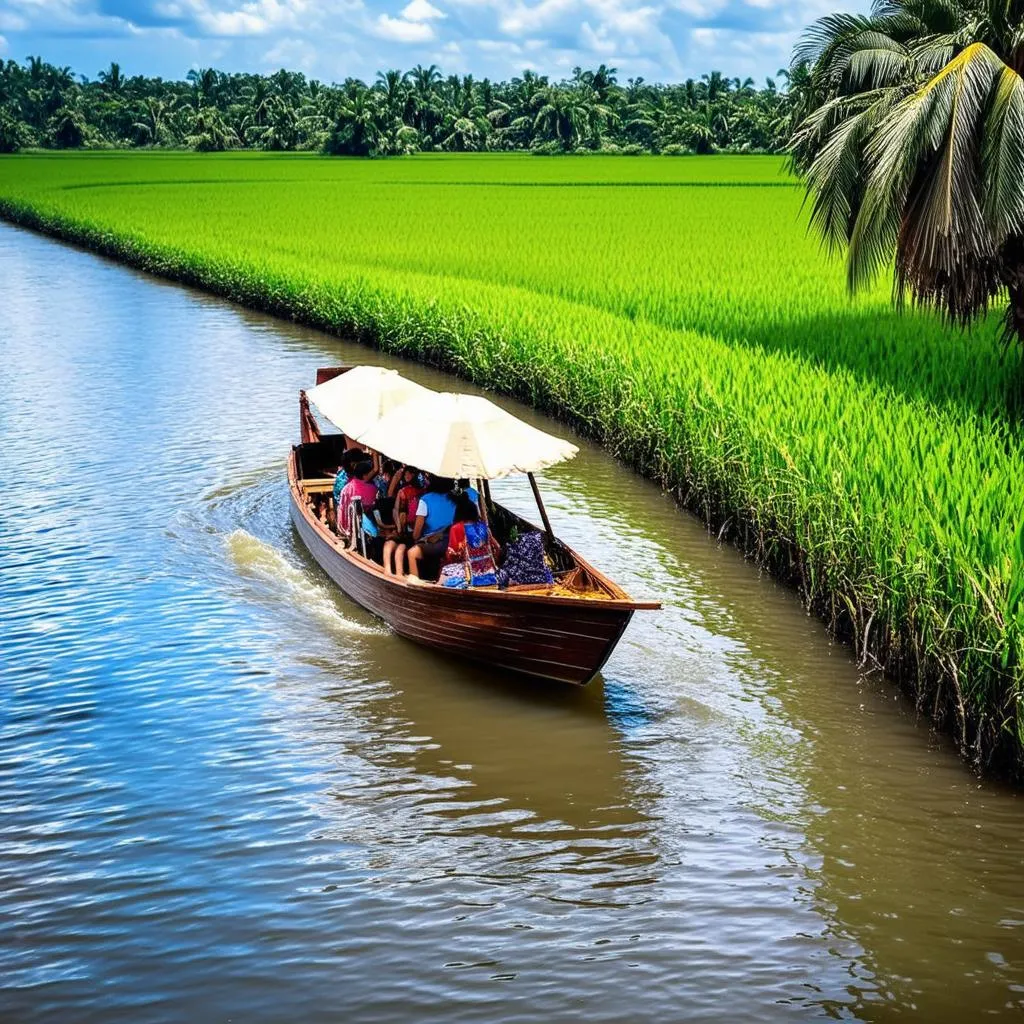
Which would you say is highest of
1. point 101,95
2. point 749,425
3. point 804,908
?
point 101,95

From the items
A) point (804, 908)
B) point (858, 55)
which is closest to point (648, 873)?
point (804, 908)

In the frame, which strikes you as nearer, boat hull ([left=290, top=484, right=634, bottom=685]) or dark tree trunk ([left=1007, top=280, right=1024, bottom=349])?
boat hull ([left=290, top=484, right=634, bottom=685])

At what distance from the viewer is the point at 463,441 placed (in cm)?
1005

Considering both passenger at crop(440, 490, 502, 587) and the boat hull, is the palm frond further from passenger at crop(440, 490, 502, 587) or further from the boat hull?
the boat hull

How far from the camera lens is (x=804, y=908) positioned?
270 inches

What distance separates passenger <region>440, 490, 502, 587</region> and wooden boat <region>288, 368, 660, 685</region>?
0.75 feet

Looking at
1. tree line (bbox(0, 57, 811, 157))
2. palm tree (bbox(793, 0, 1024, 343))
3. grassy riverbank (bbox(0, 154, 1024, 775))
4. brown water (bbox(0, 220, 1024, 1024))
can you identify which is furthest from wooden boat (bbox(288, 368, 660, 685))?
tree line (bbox(0, 57, 811, 157))

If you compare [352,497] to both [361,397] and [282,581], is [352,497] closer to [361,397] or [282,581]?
[361,397]

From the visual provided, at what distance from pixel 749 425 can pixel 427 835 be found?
6.36 metres

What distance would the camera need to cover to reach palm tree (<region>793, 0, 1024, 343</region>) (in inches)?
527

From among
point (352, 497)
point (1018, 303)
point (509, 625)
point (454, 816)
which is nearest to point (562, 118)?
point (1018, 303)

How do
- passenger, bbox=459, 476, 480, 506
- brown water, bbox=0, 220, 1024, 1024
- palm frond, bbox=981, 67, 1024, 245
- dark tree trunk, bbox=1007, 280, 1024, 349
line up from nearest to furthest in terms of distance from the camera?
brown water, bbox=0, 220, 1024, 1024, passenger, bbox=459, 476, 480, 506, palm frond, bbox=981, 67, 1024, 245, dark tree trunk, bbox=1007, 280, 1024, 349

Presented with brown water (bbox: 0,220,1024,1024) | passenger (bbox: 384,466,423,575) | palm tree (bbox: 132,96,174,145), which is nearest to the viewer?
brown water (bbox: 0,220,1024,1024)

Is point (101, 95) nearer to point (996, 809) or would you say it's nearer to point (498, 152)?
point (498, 152)
